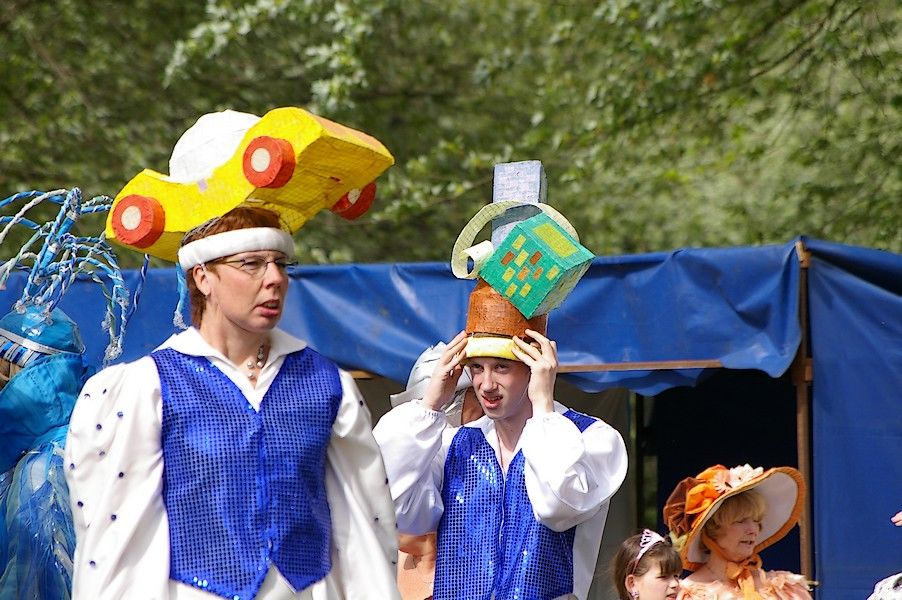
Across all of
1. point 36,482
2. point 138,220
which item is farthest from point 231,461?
point 36,482

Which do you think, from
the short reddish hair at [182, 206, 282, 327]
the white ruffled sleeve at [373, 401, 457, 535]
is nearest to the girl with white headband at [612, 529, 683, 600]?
the white ruffled sleeve at [373, 401, 457, 535]

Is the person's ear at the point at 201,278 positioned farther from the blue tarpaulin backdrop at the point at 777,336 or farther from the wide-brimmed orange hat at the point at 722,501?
the blue tarpaulin backdrop at the point at 777,336

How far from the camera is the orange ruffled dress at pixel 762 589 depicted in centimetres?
440

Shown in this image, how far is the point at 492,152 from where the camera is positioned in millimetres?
10203

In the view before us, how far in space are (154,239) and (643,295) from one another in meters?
2.68

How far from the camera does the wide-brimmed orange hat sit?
4.45m

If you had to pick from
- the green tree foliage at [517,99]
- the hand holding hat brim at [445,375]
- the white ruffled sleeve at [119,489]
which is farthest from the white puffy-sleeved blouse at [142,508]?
the green tree foliage at [517,99]

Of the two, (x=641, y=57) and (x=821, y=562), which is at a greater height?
(x=641, y=57)

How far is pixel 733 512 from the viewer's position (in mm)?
4480

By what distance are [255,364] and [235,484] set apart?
0.91 feet

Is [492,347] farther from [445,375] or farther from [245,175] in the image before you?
[245,175]

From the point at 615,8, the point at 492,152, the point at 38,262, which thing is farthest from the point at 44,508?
the point at 492,152

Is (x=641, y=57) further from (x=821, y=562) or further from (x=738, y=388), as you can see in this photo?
(x=821, y=562)

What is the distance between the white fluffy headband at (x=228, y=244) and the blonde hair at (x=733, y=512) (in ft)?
6.54
